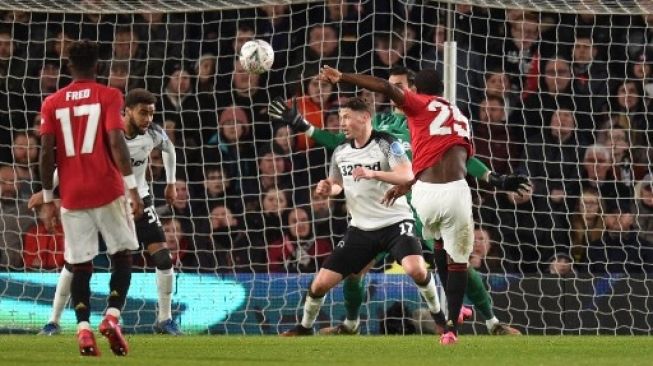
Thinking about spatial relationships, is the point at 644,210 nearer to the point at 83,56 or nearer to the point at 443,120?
the point at 443,120

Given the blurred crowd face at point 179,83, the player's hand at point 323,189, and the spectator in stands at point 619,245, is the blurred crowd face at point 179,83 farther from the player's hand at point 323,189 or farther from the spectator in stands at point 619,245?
the player's hand at point 323,189

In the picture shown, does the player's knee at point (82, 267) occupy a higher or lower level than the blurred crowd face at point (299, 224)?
lower

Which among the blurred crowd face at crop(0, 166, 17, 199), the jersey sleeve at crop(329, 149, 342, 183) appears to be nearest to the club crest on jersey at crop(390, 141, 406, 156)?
the jersey sleeve at crop(329, 149, 342, 183)

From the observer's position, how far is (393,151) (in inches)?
434

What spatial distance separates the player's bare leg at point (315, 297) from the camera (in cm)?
1112

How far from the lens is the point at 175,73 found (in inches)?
579

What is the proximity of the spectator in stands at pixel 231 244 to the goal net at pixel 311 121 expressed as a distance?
21 millimetres

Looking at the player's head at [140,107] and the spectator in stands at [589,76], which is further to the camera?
the spectator in stands at [589,76]

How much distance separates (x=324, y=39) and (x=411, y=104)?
5.11 m

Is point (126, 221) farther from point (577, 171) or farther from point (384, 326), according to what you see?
point (577, 171)

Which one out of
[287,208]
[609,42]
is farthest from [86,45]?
[609,42]

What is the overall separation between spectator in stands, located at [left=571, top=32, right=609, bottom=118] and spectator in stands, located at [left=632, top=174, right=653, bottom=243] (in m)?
0.89

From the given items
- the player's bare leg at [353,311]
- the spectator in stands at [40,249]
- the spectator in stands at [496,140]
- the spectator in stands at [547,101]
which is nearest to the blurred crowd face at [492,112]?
the spectator in stands at [496,140]

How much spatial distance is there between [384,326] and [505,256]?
80.1 inches
